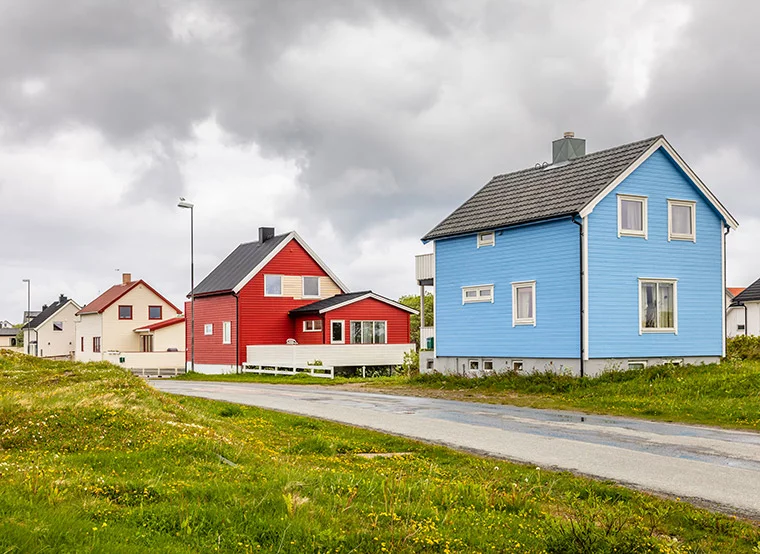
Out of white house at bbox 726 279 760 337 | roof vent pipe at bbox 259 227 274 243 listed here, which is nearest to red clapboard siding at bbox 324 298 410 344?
roof vent pipe at bbox 259 227 274 243

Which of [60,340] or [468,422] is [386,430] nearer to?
[468,422]

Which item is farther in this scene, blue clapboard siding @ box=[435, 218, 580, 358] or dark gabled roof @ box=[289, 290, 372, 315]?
dark gabled roof @ box=[289, 290, 372, 315]

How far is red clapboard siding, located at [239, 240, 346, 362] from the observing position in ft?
175

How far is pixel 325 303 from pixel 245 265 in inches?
255

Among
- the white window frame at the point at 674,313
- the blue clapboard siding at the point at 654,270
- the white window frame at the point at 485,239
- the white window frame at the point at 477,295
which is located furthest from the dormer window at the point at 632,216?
the white window frame at the point at 477,295

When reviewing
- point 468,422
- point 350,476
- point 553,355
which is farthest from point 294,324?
point 350,476

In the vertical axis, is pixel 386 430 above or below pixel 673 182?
below

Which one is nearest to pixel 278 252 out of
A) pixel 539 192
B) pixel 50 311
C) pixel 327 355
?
pixel 327 355

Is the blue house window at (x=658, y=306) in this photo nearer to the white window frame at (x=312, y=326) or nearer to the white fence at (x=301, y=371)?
the white fence at (x=301, y=371)

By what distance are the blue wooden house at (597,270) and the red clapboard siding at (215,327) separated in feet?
76.8

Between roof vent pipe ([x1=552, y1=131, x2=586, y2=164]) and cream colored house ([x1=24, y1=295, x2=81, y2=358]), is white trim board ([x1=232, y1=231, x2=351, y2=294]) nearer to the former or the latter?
roof vent pipe ([x1=552, y1=131, x2=586, y2=164])

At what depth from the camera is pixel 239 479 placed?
8.38m

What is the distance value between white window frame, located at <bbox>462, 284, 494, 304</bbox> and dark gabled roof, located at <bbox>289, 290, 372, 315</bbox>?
64.5ft

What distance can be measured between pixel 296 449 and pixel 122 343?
261 feet
